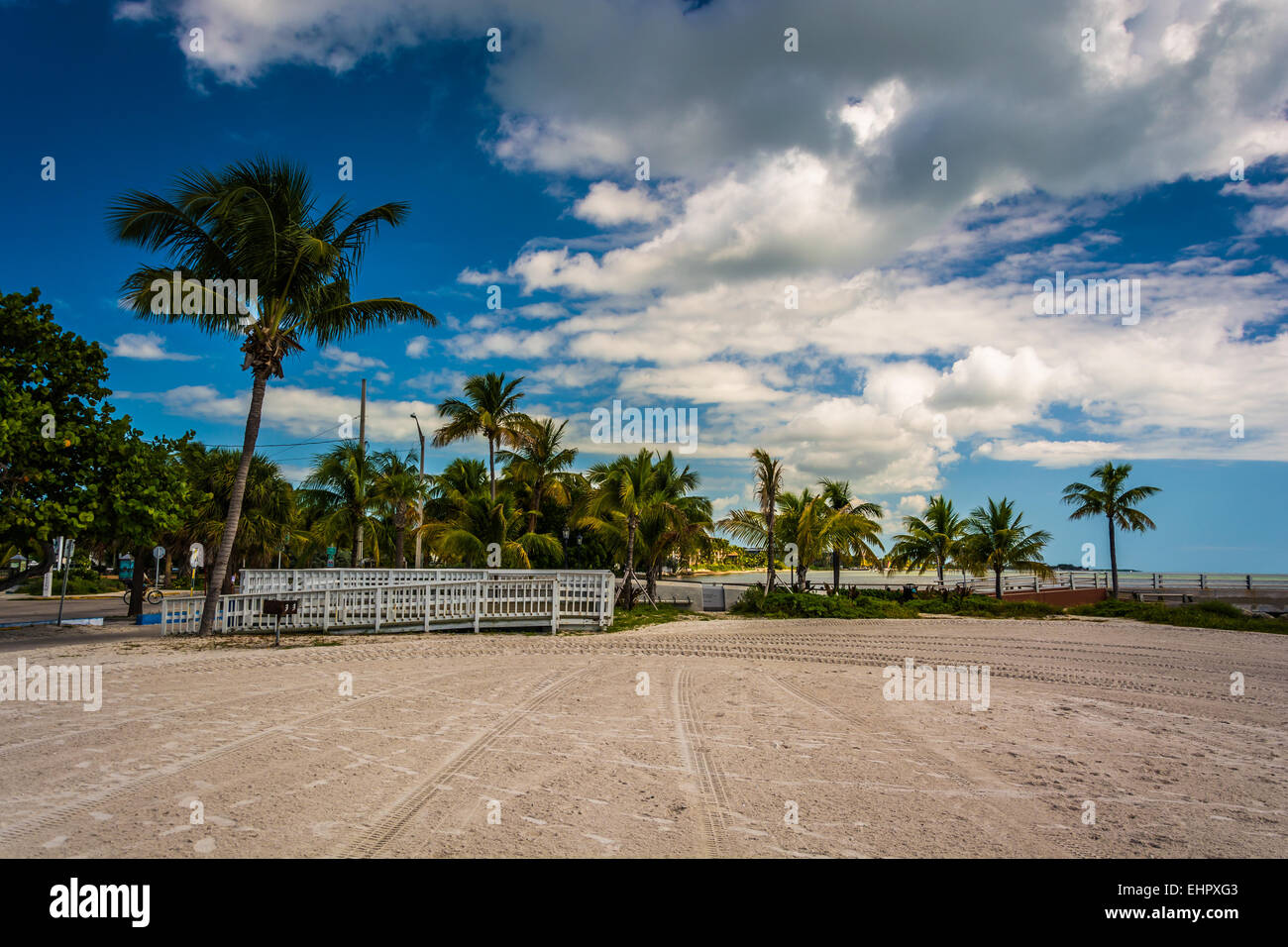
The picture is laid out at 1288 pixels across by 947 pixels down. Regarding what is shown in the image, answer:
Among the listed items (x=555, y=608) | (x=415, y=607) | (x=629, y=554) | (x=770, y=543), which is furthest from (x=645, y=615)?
(x=415, y=607)

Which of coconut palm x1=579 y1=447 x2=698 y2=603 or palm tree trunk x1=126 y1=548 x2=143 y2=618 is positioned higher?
coconut palm x1=579 y1=447 x2=698 y2=603

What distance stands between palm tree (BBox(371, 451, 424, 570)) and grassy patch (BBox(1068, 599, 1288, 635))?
2823 centimetres

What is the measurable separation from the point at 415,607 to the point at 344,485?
1263 cm

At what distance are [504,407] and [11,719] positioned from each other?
24.8m

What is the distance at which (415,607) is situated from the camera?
1678 centimetres

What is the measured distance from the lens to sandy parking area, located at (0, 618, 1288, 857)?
3.96 m

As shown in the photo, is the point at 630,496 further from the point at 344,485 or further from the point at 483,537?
the point at 344,485

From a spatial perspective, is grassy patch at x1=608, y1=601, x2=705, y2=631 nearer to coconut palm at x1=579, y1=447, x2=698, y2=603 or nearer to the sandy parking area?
coconut palm at x1=579, y1=447, x2=698, y2=603

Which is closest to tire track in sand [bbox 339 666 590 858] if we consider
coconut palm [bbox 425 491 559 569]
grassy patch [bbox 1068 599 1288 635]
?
coconut palm [bbox 425 491 559 569]

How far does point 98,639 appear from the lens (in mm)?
14766

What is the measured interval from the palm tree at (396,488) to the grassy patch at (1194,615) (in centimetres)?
2823
